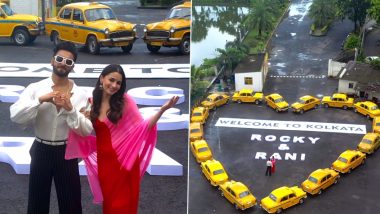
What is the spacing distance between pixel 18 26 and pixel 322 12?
4.93 m

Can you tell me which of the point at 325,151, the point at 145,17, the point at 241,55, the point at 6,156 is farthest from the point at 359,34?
the point at 6,156

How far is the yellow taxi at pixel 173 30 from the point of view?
186cm

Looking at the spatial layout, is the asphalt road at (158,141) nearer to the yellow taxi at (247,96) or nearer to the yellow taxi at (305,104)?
the yellow taxi at (247,96)

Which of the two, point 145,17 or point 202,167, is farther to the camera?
point 202,167

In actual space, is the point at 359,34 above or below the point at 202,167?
above

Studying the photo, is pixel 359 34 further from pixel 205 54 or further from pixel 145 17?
pixel 145 17

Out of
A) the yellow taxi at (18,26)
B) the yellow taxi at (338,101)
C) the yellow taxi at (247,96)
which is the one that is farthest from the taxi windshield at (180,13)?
the yellow taxi at (338,101)

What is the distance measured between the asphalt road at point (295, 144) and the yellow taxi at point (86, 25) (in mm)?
3347

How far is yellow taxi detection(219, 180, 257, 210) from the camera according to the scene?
5.27 m

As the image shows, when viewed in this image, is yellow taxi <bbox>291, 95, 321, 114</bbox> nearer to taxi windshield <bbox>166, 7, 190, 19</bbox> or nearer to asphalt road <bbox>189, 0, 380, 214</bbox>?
asphalt road <bbox>189, 0, 380, 214</bbox>

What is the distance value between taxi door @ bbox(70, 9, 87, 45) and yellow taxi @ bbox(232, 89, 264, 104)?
11.0ft

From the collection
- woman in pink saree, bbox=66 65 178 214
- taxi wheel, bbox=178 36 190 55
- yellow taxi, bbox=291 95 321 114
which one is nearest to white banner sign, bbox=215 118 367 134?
yellow taxi, bbox=291 95 321 114

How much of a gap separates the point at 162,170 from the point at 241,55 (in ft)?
9.46

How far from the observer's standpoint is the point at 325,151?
20.4 ft
